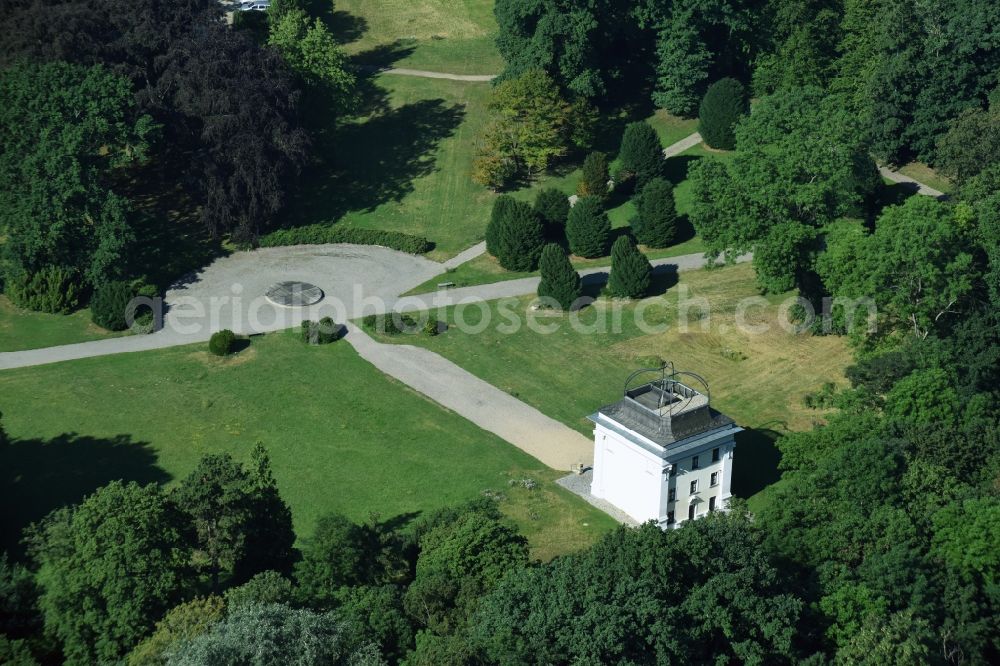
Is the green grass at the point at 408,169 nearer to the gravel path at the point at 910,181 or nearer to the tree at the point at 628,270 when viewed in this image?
the tree at the point at 628,270

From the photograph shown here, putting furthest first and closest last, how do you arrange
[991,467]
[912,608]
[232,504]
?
[991,467] < [232,504] < [912,608]

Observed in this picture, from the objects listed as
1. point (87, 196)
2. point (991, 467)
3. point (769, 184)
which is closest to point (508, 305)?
point (769, 184)

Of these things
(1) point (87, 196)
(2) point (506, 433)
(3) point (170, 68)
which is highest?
(3) point (170, 68)

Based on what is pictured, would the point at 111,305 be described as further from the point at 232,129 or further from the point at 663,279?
the point at 663,279

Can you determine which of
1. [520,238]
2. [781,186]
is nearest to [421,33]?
[520,238]

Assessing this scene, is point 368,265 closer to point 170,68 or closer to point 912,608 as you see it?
point 170,68

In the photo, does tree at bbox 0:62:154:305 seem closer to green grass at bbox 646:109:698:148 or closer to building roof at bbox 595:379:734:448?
building roof at bbox 595:379:734:448
